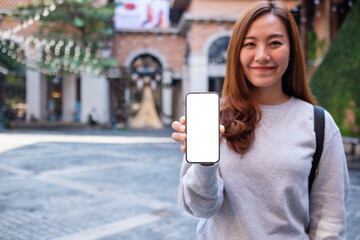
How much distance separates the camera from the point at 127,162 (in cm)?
887

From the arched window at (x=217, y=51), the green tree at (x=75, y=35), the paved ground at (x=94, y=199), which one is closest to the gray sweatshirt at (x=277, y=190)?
the paved ground at (x=94, y=199)

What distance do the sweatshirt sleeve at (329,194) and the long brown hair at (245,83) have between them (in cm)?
29

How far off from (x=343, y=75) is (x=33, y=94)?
19580mm

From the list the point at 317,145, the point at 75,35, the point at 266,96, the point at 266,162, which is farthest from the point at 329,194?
the point at 75,35

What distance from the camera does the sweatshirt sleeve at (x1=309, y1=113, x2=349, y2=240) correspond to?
1.32m

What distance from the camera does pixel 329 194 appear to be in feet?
4.40

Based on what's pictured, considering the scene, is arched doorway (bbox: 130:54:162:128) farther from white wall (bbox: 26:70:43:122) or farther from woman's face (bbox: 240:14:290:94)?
woman's face (bbox: 240:14:290:94)

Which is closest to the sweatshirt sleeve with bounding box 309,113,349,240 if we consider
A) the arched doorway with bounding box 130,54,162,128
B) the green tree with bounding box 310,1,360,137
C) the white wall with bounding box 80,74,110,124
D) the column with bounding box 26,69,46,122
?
the green tree with bounding box 310,1,360,137

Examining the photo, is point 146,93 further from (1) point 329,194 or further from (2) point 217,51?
(1) point 329,194

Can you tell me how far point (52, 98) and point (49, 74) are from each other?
323 cm

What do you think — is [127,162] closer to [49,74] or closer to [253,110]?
[253,110]

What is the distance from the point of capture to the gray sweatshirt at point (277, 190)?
50.4 inches

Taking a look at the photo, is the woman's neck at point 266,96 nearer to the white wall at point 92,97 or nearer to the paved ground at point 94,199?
the paved ground at point 94,199

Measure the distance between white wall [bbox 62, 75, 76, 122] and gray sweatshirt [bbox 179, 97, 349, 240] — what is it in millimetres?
23585
